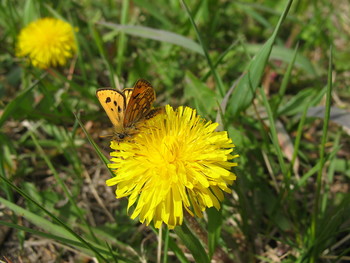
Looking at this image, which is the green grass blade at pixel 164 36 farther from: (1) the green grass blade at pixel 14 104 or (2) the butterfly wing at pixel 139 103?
(2) the butterfly wing at pixel 139 103

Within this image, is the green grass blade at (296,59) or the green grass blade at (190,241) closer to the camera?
the green grass blade at (190,241)

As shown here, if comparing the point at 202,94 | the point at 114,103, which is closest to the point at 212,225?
the point at 114,103

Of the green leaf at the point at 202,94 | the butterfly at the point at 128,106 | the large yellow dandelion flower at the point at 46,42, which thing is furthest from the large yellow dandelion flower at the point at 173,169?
the large yellow dandelion flower at the point at 46,42

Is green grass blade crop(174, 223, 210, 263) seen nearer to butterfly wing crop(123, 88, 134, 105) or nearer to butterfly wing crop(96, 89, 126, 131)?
butterfly wing crop(96, 89, 126, 131)

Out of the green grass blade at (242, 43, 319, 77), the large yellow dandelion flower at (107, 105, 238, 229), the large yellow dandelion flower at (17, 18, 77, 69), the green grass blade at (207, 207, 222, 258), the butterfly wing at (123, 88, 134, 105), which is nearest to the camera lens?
the large yellow dandelion flower at (107, 105, 238, 229)

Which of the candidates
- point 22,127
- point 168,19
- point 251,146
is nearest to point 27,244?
point 22,127

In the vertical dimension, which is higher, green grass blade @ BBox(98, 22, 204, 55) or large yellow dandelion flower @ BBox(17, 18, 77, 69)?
large yellow dandelion flower @ BBox(17, 18, 77, 69)

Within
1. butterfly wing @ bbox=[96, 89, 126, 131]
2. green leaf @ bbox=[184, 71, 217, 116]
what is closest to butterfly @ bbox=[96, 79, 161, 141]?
butterfly wing @ bbox=[96, 89, 126, 131]
